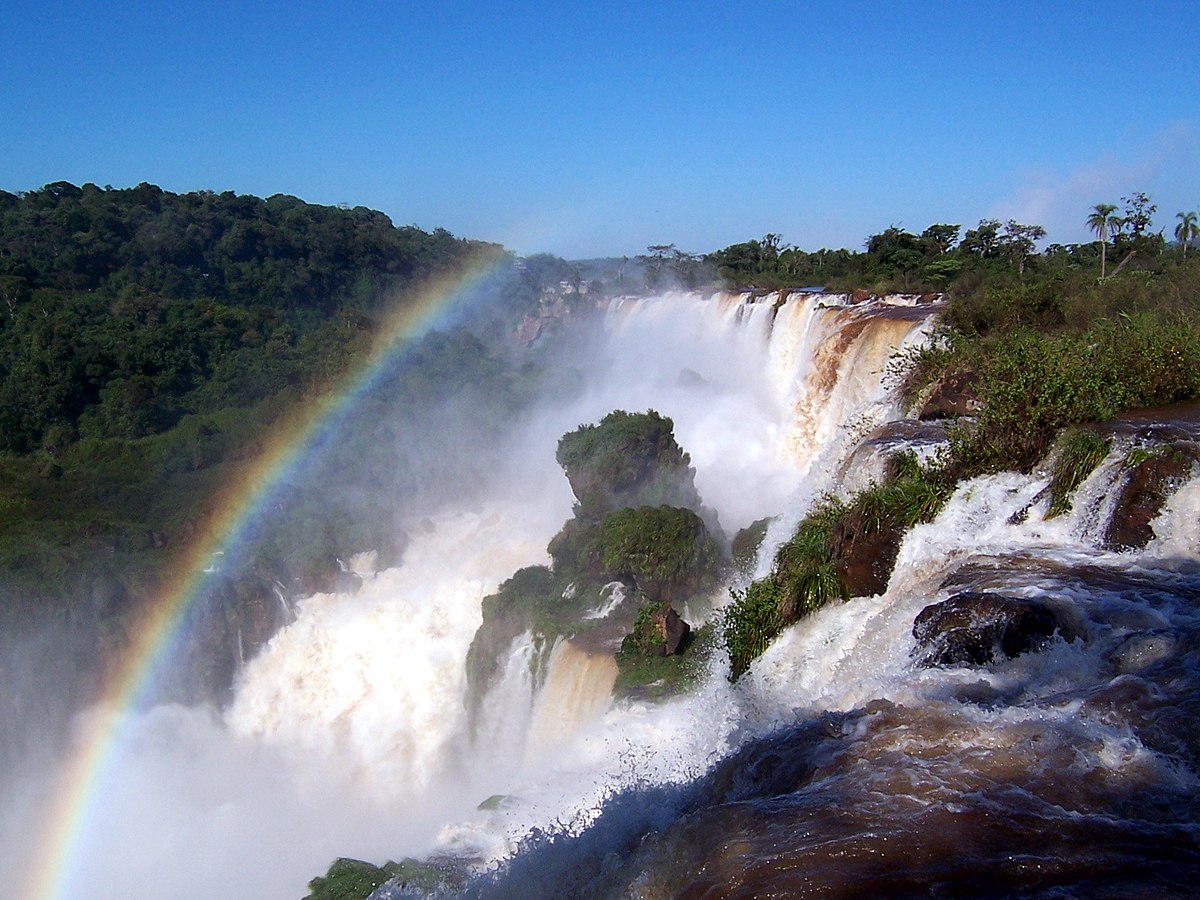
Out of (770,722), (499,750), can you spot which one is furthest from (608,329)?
(770,722)

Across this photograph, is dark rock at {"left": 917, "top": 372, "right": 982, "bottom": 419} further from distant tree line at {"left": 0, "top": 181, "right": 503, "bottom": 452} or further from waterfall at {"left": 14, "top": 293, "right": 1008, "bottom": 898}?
distant tree line at {"left": 0, "top": 181, "right": 503, "bottom": 452}

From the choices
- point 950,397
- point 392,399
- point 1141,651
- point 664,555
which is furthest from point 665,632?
point 392,399

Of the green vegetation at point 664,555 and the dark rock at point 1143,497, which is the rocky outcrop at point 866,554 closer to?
the dark rock at point 1143,497

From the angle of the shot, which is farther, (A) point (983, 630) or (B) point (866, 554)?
(B) point (866, 554)

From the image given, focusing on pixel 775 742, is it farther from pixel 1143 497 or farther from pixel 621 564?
pixel 621 564

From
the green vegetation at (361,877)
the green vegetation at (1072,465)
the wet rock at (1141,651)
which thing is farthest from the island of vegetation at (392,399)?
the green vegetation at (361,877)

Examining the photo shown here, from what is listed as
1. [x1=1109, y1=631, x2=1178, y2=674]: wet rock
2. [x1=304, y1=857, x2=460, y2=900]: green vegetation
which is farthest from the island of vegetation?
[x1=304, y1=857, x2=460, y2=900]: green vegetation

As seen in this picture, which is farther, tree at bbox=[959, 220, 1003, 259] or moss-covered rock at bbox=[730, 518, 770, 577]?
tree at bbox=[959, 220, 1003, 259]
